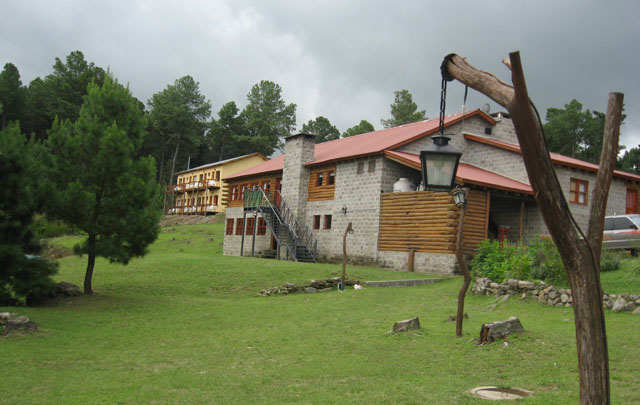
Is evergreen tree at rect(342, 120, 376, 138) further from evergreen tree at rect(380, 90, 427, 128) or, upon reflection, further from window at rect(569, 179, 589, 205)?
window at rect(569, 179, 589, 205)

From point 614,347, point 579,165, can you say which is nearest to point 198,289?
point 614,347

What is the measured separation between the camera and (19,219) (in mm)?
14164

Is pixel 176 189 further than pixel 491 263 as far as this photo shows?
Yes

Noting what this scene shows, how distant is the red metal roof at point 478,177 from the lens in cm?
2255

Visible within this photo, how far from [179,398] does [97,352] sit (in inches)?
160

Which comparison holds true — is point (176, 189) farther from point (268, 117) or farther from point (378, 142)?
point (378, 142)

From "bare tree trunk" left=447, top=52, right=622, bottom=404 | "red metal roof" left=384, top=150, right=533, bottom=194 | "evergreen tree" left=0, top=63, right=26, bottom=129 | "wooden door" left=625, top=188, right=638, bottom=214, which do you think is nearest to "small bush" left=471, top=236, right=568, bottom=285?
"red metal roof" left=384, top=150, right=533, bottom=194

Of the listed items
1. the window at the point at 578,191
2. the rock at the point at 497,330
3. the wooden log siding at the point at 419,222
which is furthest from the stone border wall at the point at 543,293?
the window at the point at 578,191

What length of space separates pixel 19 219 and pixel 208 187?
47.4 metres

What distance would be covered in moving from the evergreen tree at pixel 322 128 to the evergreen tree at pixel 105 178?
66.9 metres

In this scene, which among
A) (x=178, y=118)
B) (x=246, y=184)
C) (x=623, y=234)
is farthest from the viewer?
(x=178, y=118)

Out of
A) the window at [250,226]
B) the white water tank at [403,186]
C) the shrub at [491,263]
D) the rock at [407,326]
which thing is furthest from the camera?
the window at [250,226]

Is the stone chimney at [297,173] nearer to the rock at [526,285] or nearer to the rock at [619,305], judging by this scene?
the rock at [526,285]

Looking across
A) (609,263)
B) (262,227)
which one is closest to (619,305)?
(609,263)
